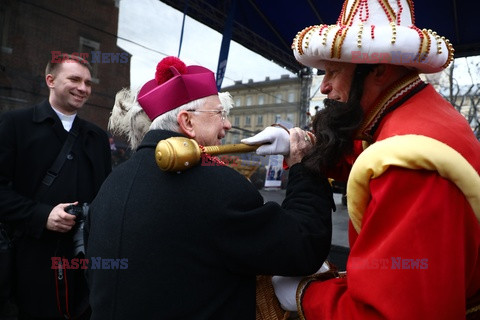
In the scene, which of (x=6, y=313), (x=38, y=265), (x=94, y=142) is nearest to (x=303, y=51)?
(x=94, y=142)

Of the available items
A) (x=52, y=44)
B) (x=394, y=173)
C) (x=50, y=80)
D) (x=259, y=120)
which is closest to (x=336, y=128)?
(x=394, y=173)

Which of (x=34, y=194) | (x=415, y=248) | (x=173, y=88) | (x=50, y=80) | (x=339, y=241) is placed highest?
(x=50, y=80)

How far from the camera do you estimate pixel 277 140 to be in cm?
147

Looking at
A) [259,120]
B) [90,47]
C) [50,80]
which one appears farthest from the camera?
[259,120]

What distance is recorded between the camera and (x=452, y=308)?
2.84 feet

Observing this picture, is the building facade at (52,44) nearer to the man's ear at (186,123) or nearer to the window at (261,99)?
the man's ear at (186,123)

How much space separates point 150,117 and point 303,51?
0.65 meters

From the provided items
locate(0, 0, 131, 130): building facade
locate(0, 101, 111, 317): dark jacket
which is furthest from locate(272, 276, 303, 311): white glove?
locate(0, 0, 131, 130): building facade

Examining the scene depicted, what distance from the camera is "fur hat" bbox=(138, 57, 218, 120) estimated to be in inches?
52.4

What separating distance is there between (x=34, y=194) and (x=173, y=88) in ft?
4.39

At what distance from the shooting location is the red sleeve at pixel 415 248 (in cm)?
85

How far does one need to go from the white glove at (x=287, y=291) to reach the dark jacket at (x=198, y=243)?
0.12 meters

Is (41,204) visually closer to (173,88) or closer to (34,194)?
(34,194)

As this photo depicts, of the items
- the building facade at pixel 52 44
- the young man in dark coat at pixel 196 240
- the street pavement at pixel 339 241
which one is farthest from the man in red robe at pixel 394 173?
the building facade at pixel 52 44
